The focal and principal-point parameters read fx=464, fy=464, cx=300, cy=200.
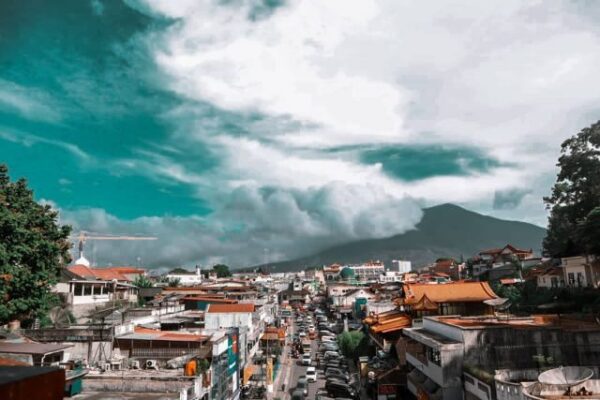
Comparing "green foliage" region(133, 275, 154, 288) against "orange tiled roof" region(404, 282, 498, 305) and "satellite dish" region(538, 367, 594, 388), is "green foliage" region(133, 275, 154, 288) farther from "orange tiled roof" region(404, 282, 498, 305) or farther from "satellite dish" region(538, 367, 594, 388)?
"satellite dish" region(538, 367, 594, 388)

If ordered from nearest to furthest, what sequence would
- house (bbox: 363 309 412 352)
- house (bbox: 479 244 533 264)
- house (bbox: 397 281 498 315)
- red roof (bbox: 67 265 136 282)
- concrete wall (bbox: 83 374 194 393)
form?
concrete wall (bbox: 83 374 194 393)
house (bbox: 397 281 498 315)
house (bbox: 363 309 412 352)
red roof (bbox: 67 265 136 282)
house (bbox: 479 244 533 264)

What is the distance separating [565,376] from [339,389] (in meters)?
26.1

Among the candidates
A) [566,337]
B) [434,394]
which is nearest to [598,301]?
[566,337]

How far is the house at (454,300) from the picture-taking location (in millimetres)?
38125

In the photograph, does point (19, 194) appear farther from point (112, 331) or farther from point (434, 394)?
point (434, 394)

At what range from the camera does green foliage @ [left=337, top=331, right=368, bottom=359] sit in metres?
52.9

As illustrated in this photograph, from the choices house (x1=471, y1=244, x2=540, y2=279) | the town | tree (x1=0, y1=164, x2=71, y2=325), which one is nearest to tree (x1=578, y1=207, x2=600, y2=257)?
the town

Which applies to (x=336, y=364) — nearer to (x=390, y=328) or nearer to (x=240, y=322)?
(x=240, y=322)

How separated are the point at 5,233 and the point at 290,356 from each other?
4373cm

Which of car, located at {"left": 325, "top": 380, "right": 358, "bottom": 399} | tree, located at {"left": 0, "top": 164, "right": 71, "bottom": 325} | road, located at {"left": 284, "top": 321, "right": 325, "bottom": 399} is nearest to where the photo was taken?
tree, located at {"left": 0, "top": 164, "right": 71, "bottom": 325}

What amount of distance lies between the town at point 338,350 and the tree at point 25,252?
6.46 ft

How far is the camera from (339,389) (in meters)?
40.4

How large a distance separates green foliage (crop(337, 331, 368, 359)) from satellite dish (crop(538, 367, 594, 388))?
121 ft

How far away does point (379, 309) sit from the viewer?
63.6 meters
